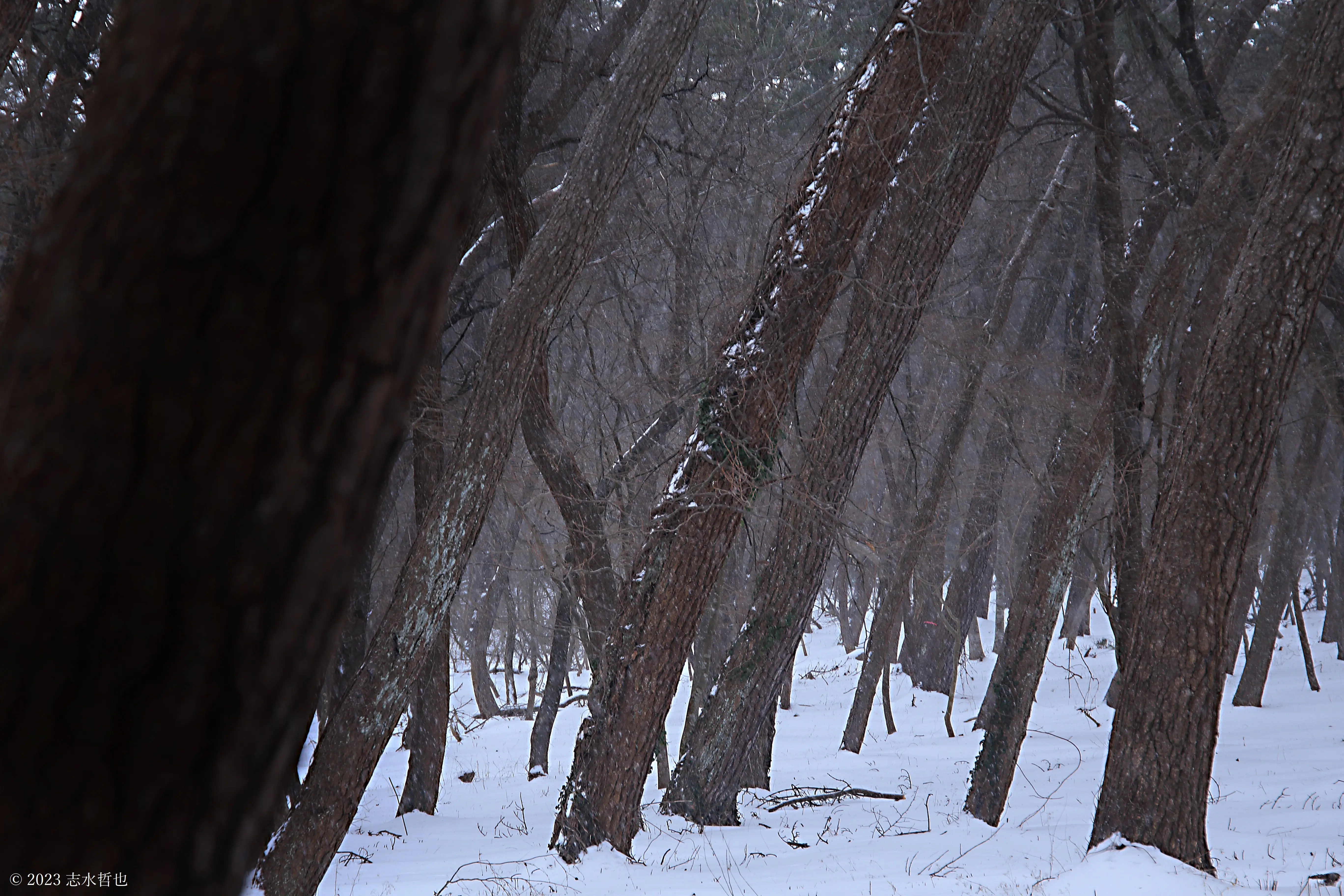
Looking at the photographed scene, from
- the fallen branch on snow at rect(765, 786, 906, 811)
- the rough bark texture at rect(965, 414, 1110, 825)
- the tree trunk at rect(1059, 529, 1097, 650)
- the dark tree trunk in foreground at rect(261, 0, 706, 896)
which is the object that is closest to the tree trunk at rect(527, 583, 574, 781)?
the fallen branch on snow at rect(765, 786, 906, 811)

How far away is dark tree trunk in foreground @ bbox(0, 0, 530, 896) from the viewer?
2.77 feet

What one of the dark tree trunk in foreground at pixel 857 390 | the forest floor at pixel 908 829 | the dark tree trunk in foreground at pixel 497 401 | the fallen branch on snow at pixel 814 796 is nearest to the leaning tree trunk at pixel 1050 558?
the forest floor at pixel 908 829

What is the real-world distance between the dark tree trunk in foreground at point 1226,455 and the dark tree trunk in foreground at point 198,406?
602 cm

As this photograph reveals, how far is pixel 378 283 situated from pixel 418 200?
0.29 ft

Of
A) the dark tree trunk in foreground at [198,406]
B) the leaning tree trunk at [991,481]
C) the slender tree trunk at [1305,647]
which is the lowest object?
the slender tree trunk at [1305,647]

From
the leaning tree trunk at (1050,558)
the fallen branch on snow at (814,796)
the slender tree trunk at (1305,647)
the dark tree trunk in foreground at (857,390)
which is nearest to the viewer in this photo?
the dark tree trunk in foreground at (857,390)

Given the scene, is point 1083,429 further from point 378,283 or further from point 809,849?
point 378,283

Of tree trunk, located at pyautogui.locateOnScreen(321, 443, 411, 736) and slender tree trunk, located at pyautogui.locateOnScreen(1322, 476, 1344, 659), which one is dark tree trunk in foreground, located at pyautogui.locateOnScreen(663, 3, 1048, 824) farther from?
slender tree trunk, located at pyautogui.locateOnScreen(1322, 476, 1344, 659)

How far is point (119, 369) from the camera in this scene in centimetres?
86

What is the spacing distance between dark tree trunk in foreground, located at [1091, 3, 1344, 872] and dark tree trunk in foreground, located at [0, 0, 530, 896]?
6024 mm

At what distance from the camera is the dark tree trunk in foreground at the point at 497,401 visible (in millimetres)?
6395

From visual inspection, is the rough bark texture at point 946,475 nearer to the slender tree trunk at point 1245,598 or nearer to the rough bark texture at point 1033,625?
the rough bark texture at point 1033,625

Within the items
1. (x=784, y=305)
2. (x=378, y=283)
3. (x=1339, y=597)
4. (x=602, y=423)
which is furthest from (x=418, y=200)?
(x=1339, y=597)

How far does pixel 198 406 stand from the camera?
2.79 feet
